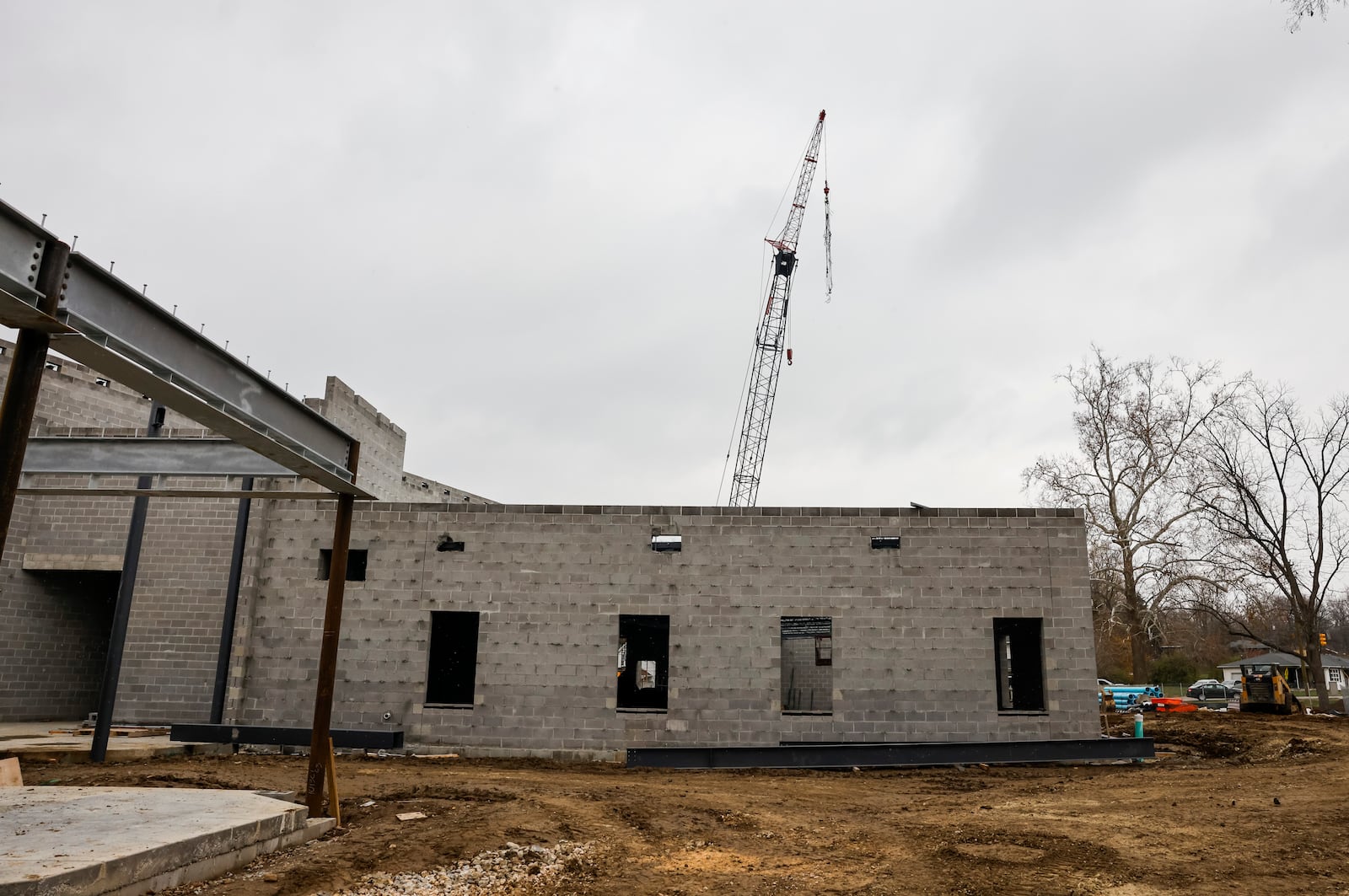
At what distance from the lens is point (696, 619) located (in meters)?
16.2

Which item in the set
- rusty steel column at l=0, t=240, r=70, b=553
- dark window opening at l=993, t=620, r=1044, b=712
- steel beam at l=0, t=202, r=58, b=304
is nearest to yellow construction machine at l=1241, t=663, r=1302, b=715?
dark window opening at l=993, t=620, r=1044, b=712

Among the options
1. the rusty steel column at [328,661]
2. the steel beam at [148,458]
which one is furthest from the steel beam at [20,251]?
the rusty steel column at [328,661]

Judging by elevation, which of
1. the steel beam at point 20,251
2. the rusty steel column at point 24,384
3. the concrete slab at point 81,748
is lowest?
the concrete slab at point 81,748

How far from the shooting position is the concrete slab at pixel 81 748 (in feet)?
45.6

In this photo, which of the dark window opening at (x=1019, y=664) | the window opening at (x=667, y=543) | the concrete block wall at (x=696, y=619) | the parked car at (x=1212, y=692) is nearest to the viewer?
the concrete block wall at (x=696, y=619)

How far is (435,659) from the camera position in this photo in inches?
812

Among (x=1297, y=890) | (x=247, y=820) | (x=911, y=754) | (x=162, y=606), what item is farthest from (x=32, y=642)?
(x=1297, y=890)

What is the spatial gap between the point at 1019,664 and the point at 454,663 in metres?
14.3

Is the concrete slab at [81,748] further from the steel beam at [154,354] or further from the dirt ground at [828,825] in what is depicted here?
the steel beam at [154,354]

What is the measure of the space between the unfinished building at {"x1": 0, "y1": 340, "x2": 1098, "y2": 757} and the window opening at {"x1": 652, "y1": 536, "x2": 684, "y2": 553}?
1.2 inches

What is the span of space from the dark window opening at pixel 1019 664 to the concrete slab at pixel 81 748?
16491 mm

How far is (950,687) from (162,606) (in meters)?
16.0

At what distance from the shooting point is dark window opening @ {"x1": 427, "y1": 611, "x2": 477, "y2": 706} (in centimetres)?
2105

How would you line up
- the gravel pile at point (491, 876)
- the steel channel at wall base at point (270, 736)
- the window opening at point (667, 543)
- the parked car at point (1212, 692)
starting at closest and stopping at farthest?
1. the gravel pile at point (491, 876)
2. the steel channel at wall base at point (270, 736)
3. the window opening at point (667, 543)
4. the parked car at point (1212, 692)
